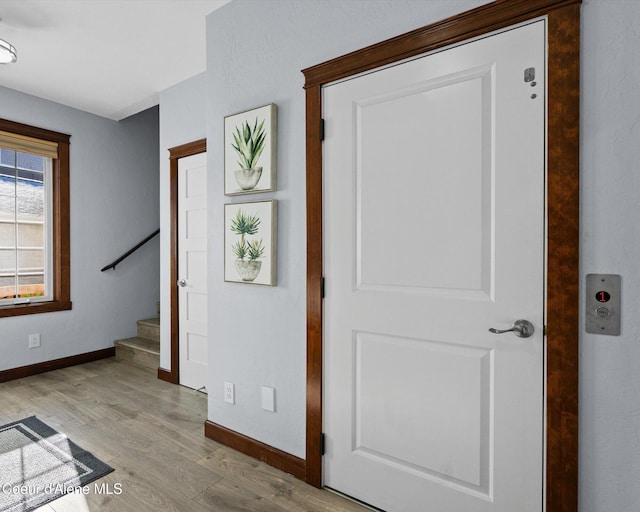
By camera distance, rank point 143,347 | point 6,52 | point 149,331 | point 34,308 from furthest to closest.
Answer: point 149,331 → point 143,347 → point 34,308 → point 6,52

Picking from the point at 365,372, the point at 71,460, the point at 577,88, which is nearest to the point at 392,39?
the point at 577,88

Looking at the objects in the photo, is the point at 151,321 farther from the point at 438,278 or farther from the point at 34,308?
the point at 438,278

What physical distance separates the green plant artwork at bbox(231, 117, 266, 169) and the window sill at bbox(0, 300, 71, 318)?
2818mm

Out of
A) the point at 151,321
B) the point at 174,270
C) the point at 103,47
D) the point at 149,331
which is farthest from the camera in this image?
the point at 151,321

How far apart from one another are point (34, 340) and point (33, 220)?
116cm

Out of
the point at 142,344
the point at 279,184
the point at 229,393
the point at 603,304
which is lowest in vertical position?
the point at 142,344

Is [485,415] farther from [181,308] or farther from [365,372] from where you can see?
[181,308]

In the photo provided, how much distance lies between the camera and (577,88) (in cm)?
121

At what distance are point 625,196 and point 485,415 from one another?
89 centimetres

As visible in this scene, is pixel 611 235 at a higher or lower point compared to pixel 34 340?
higher

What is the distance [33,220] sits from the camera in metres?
3.62

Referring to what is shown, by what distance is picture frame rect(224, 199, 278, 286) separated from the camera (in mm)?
2006

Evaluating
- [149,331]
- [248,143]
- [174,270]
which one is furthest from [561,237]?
[149,331]

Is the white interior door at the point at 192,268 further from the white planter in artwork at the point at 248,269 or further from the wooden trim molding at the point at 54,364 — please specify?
the wooden trim molding at the point at 54,364
